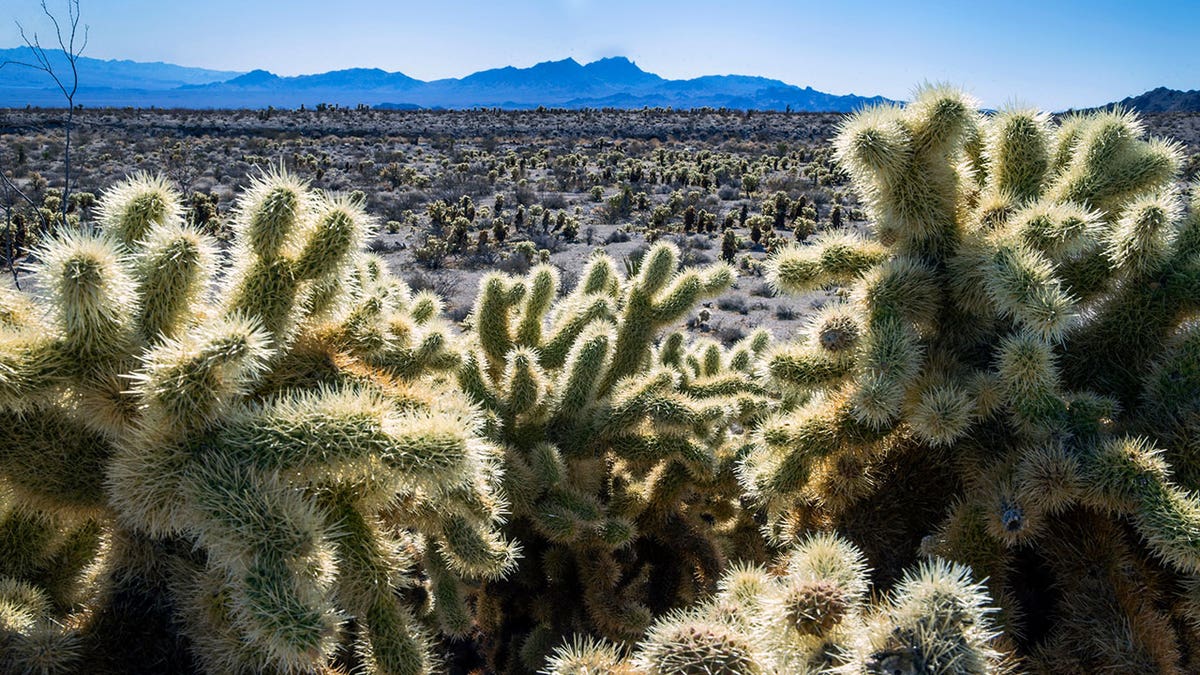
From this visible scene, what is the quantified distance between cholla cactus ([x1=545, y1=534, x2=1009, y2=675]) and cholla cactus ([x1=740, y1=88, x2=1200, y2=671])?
19.5 inches

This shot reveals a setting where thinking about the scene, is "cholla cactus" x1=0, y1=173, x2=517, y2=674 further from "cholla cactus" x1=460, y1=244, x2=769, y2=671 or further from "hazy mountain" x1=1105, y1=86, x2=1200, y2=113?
"hazy mountain" x1=1105, y1=86, x2=1200, y2=113

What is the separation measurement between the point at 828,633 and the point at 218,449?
1.38m

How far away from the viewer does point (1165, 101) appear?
8106cm

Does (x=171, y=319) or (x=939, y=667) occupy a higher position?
(x=171, y=319)

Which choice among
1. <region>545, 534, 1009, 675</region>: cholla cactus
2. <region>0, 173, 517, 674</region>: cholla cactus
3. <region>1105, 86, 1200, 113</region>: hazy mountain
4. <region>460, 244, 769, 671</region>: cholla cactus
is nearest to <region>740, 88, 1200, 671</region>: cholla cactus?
<region>545, 534, 1009, 675</region>: cholla cactus

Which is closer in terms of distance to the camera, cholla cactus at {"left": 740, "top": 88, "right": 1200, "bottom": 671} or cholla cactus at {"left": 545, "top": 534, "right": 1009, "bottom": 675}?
cholla cactus at {"left": 545, "top": 534, "right": 1009, "bottom": 675}

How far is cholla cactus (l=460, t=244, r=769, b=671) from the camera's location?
3268 millimetres

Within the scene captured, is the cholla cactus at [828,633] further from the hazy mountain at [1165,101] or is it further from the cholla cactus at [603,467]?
the hazy mountain at [1165,101]

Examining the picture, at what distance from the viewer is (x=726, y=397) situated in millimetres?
4090

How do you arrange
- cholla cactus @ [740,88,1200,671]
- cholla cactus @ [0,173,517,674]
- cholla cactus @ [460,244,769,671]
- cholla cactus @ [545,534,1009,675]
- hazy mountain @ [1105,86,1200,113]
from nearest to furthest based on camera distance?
cholla cactus @ [545,534,1009,675] → cholla cactus @ [0,173,517,674] → cholla cactus @ [740,88,1200,671] → cholla cactus @ [460,244,769,671] → hazy mountain @ [1105,86,1200,113]

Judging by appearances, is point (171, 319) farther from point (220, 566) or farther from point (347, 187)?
point (347, 187)

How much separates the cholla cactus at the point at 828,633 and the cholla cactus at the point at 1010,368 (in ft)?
1.62

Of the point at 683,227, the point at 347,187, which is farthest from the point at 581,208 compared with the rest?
the point at 347,187

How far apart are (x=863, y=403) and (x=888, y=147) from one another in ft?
2.69
